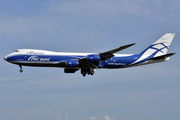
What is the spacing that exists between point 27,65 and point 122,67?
17.4m

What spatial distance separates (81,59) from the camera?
4744 centimetres

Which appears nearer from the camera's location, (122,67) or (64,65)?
(64,65)

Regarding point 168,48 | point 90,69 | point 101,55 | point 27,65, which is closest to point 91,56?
point 101,55

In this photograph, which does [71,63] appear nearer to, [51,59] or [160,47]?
[51,59]

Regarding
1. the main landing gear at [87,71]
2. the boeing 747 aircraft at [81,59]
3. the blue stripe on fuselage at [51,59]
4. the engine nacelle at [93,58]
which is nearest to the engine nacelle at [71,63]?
the boeing 747 aircraft at [81,59]

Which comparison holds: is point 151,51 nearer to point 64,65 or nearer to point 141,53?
point 141,53

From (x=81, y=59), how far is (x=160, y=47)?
17.4m

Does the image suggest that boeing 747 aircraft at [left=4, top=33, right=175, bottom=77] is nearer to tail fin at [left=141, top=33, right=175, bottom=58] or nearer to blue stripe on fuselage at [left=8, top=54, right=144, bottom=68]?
blue stripe on fuselage at [left=8, top=54, right=144, bottom=68]

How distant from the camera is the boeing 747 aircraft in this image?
47031mm

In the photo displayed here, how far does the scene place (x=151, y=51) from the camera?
5447 centimetres

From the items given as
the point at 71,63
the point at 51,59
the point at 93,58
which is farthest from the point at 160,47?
the point at 51,59

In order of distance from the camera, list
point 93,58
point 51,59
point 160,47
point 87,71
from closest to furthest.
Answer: point 93,58
point 51,59
point 87,71
point 160,47

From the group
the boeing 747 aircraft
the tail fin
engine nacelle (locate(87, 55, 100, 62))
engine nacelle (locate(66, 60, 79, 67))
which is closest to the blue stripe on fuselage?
the boeing 747 aircraft

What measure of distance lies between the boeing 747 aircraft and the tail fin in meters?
1.05
